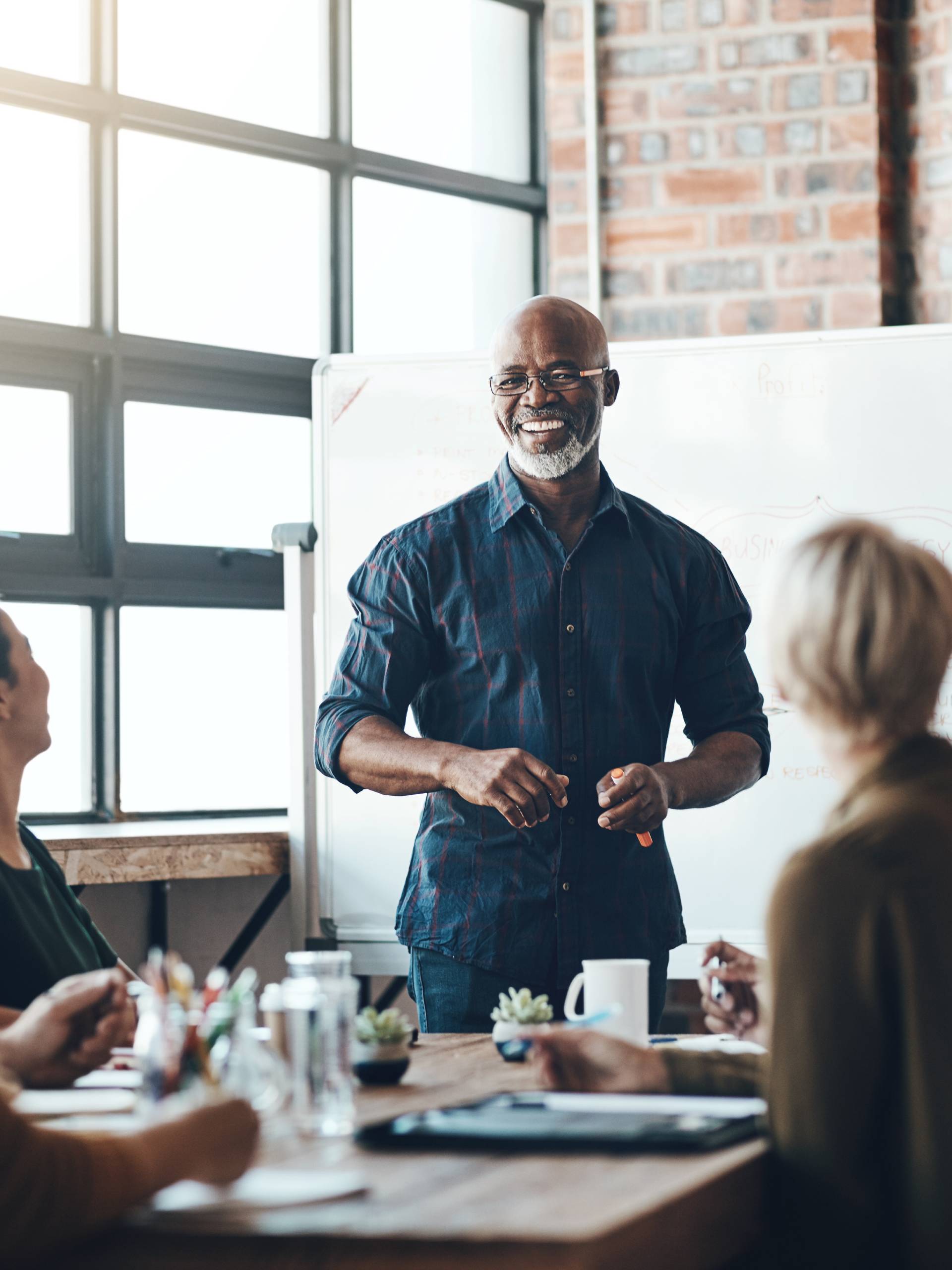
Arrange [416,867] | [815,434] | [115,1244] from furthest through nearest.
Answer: [815,434]
[416,867]
[115,1244]

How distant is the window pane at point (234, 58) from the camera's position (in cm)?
368

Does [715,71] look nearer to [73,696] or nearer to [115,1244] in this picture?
[73,696]

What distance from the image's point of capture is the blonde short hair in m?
1.22

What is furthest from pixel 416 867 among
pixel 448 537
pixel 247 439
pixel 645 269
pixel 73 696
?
pixel 645 269

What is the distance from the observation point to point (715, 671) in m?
2.39

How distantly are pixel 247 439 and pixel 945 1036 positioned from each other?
298 cm

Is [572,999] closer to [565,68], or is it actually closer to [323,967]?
[323,967]

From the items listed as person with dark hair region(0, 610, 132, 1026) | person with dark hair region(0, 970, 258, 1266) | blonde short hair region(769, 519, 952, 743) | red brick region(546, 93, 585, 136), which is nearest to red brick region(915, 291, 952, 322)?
red brick region(546, 93, 585, 136)

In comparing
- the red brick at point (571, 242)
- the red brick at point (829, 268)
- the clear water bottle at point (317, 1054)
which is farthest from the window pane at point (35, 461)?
the clear water bottle at point (317, 1054)

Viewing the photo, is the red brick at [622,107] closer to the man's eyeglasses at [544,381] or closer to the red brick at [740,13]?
the red brick at [740,13]

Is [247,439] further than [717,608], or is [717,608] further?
[247,439]

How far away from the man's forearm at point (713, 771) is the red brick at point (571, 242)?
1.97m

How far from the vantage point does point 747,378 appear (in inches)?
134

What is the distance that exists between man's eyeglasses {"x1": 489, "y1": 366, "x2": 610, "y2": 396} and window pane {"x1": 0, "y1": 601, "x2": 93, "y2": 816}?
5.14ft
